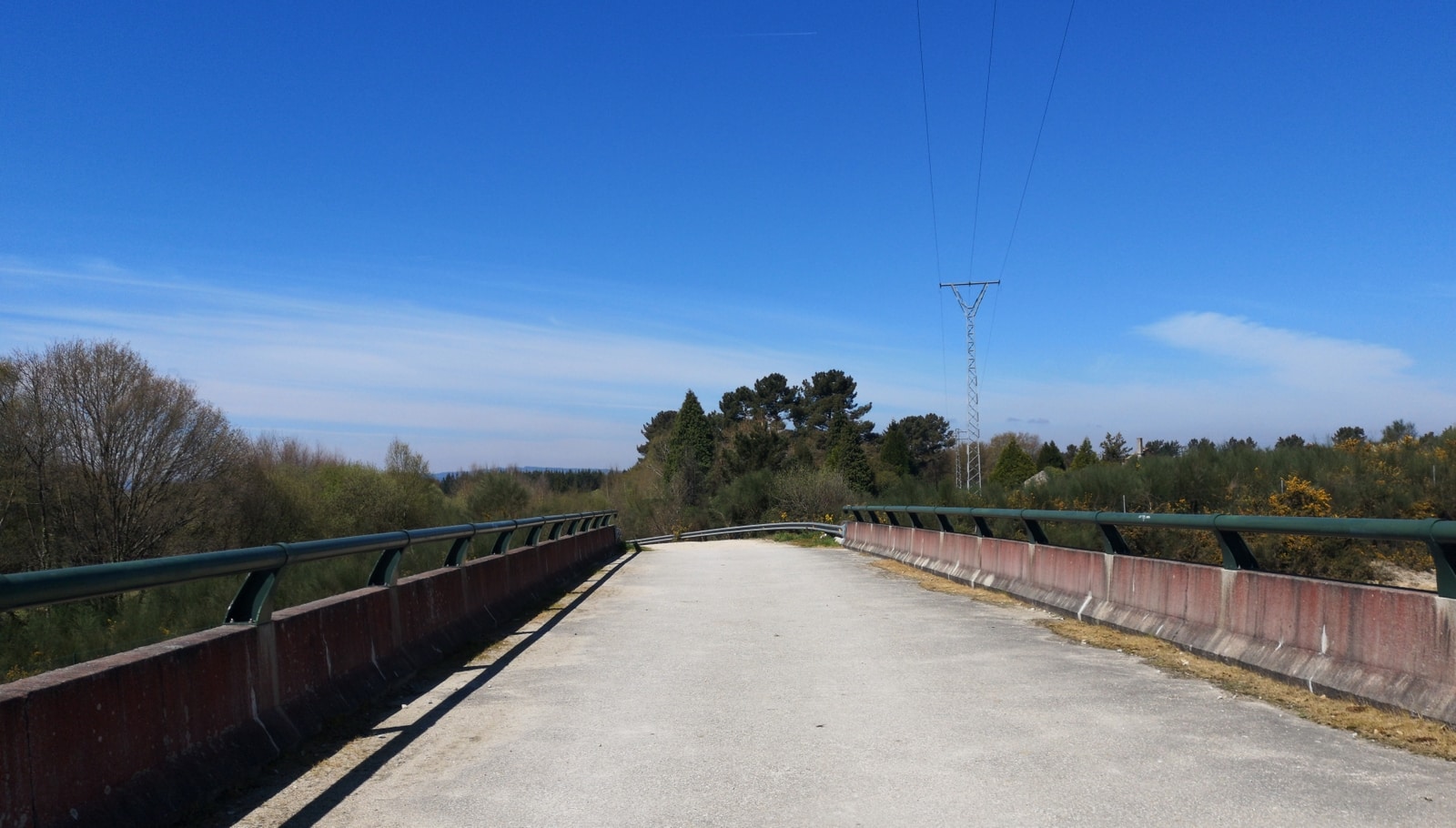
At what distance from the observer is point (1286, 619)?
787cm

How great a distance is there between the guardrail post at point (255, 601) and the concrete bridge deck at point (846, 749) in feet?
3.10

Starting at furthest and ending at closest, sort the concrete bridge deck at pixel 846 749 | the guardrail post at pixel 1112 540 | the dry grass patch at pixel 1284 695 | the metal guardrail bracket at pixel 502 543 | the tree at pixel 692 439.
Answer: the tree at pixel 692 439, the metal guardrail bracket at pixel 502 543, the guardrail post at pixel 1112 540, the dry grass patch at pixel 1284 695, the concrete bridge deck at pixel 846 749

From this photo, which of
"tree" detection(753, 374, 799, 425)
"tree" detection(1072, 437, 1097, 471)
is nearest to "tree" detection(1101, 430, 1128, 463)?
"tree" detection(1072, 437, 1097, 471)

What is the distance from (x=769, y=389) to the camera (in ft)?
373

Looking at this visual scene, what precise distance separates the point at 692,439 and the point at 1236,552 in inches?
3234

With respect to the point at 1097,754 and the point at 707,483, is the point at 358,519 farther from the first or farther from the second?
the point at 1097,754

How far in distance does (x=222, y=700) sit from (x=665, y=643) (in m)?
5.56

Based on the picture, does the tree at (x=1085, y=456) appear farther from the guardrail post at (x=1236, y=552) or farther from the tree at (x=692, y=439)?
the guardrail post at (x=1236, y=552)

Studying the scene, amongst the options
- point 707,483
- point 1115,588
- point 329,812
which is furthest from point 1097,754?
point 707,483

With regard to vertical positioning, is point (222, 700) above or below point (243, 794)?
above

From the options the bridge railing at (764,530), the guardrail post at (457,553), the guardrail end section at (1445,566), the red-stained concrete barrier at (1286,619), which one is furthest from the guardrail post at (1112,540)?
the bridge railing at (764,530)

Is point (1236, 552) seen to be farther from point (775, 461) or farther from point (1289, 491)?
point (775, 461)

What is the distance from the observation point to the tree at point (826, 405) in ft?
352

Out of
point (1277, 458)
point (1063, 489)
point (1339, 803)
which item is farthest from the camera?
point (1063, 489)
